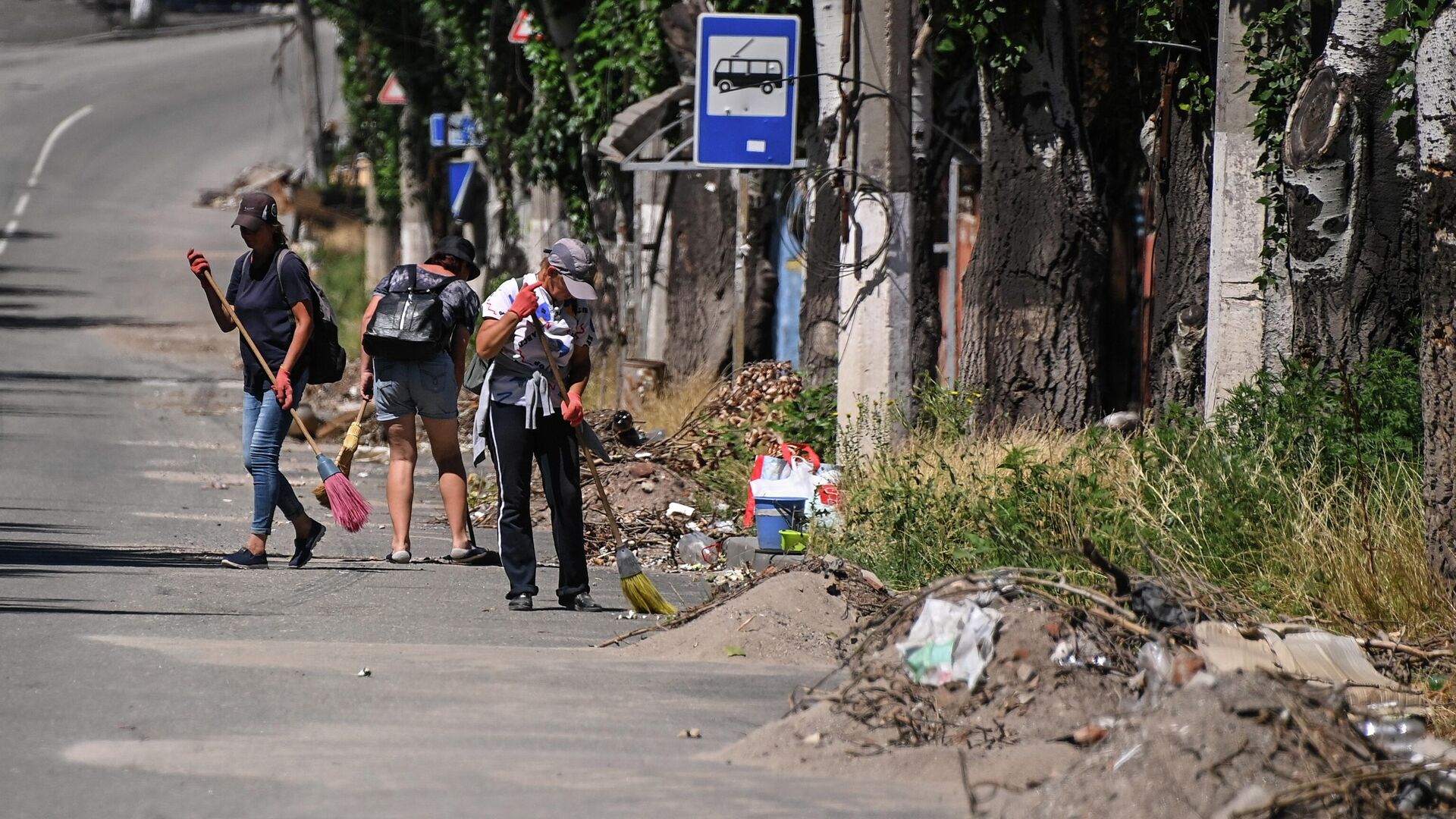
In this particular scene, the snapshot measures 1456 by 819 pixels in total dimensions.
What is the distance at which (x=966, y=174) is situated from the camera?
693 inches

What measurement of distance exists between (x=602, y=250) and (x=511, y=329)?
14245mm

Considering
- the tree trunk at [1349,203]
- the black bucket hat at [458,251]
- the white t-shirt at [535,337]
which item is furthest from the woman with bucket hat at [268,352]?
the tree trunk at [1349,203]

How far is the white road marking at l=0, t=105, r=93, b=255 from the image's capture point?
36.5 meters

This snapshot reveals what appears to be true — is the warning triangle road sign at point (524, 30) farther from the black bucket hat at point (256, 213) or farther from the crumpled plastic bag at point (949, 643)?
the crumpled plastic bag at point (949, 643)

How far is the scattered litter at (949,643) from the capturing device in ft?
21.6

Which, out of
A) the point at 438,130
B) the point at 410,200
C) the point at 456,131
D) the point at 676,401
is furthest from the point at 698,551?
the point at 410,200

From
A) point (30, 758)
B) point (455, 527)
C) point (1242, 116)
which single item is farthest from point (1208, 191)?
point (30, 758)

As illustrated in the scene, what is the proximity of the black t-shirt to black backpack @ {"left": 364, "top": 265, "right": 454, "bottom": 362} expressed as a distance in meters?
0.43

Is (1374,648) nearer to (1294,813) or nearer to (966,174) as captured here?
(1294,813)

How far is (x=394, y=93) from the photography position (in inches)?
1195

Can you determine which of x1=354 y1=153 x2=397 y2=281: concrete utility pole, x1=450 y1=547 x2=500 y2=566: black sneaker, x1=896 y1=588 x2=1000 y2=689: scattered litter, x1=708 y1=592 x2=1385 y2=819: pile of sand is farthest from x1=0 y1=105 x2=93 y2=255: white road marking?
x1=708 y1=592 x2=1385 y2=819: pile of sand

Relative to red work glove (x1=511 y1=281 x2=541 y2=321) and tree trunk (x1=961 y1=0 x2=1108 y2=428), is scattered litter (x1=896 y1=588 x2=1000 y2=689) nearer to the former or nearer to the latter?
red work glove (x1=511 y1=281 x2=541 y2=321)

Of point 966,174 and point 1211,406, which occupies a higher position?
point 966,174

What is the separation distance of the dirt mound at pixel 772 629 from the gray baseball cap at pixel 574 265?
1.62m
